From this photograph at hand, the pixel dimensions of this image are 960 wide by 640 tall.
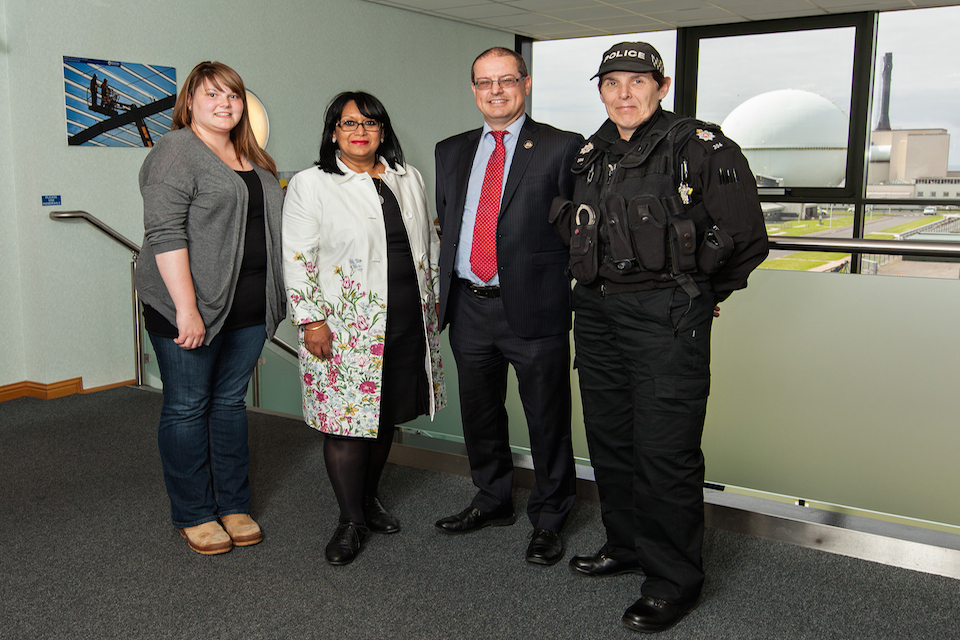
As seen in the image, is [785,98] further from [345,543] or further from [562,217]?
[345,543]

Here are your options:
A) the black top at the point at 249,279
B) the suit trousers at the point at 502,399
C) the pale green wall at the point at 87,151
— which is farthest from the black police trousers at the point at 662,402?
the pale green wall at the point at 87,151

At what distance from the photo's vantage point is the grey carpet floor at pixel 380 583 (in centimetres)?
Answer: 203

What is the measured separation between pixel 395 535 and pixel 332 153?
1.25 meters

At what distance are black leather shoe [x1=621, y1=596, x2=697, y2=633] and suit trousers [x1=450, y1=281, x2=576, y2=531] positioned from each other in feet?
1.57

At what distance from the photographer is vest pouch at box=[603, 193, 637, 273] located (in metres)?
1.97

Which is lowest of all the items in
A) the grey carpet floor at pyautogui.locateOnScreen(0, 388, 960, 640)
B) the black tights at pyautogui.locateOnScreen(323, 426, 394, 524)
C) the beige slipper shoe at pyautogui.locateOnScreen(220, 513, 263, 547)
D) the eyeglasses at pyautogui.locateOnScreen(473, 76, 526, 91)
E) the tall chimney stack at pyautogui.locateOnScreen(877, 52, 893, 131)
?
the grey carpet floor at pyautogui.locateOnScreen(0, 388, 960, 640)

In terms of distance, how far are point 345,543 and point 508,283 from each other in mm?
956

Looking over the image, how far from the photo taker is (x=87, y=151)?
4.49 m

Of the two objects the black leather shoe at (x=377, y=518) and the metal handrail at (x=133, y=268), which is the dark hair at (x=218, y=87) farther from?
the metal handrail at (x=133, y=268)

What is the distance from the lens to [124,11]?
15.1 ft

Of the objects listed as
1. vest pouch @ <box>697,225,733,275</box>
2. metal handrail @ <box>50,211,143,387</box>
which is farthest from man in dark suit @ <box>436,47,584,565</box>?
Result: metal handrail @ <box>50,211,143,387</box>

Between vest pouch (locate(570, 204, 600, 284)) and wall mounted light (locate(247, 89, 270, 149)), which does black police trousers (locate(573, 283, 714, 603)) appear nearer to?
vest pouch (locate(570, 204, 600, 284))

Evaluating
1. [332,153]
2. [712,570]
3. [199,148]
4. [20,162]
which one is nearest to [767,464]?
[712,570]

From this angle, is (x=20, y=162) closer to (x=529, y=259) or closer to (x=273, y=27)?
(x=273, y=27)
